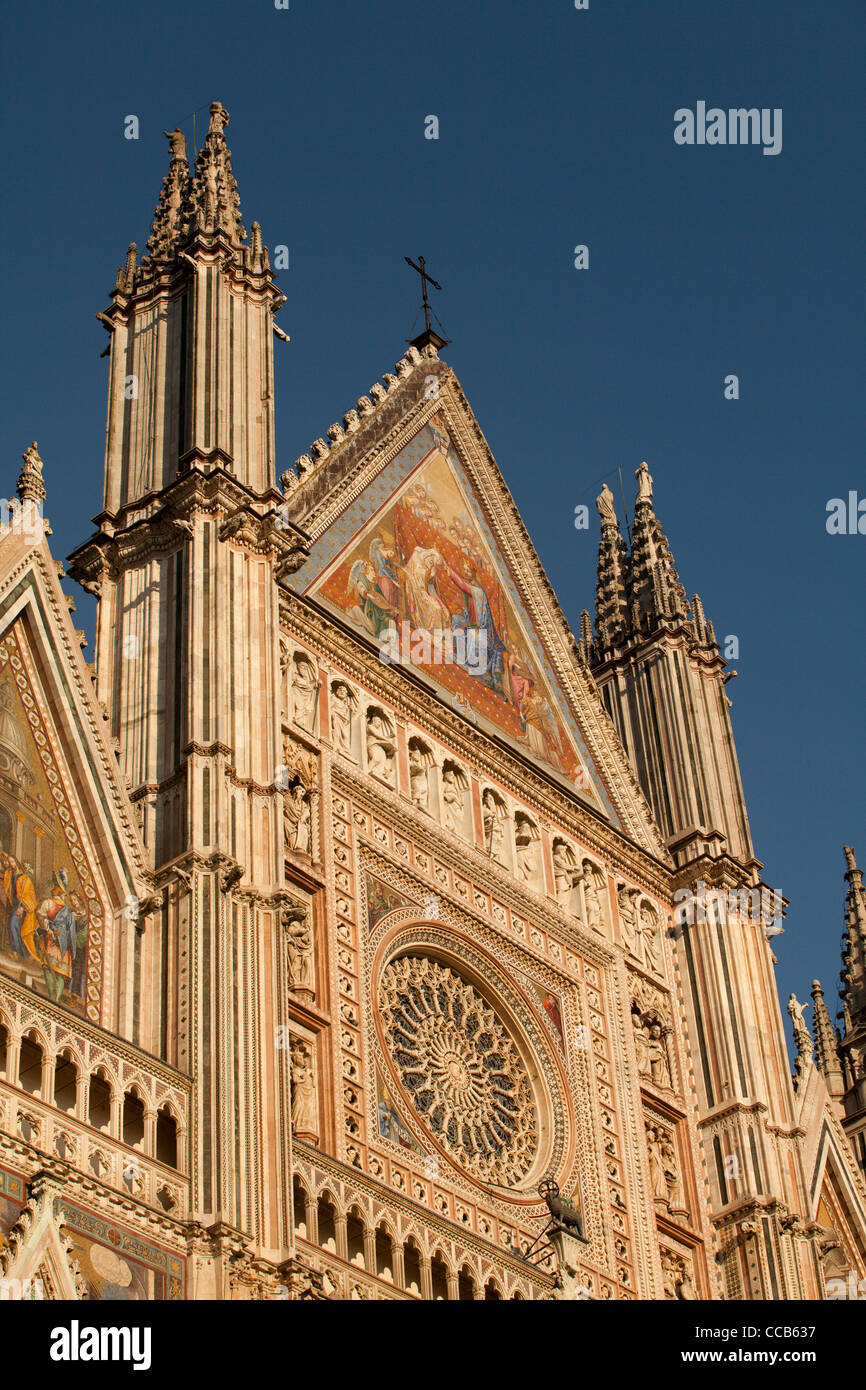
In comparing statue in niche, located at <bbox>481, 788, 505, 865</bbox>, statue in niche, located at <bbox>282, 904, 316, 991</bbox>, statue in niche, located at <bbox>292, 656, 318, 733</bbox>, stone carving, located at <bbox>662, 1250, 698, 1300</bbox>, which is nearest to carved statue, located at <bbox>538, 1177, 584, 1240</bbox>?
statue in niche, located at <bbox>282, 904, 316, 991</bbox>

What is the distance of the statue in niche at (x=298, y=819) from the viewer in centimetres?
2233

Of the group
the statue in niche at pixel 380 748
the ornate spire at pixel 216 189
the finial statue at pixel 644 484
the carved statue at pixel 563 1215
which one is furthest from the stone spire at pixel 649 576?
the carved statue at pixel 563 1215

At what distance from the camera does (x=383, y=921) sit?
23000 millimetres

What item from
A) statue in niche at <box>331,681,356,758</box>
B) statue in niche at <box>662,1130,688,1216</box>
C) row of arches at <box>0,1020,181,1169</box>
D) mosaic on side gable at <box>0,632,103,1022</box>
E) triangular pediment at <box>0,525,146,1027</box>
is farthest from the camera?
statue in niche at <box>662,1130,688,1216</box>

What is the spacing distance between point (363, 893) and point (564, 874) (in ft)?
13.7

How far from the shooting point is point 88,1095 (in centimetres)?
1741

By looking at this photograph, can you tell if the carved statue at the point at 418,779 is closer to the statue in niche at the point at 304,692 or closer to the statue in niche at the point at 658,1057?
the statue in niche at the point at 304,692

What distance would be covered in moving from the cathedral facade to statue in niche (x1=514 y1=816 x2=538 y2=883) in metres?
0.05

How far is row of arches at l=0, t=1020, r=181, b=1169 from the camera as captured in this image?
1699 centimetres

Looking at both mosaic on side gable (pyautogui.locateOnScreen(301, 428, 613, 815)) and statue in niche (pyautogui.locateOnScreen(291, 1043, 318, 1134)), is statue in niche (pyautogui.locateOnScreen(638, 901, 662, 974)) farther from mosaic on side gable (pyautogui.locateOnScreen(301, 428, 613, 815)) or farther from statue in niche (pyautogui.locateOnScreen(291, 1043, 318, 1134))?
statue in niche (pyautogui.locateOnScreen(291, 1043, 318, 1134))

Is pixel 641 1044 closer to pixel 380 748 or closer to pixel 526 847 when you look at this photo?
pixel 526 847
